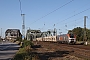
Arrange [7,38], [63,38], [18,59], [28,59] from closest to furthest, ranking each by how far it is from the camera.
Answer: [28,59]
[18,59]
[63,38]
[7,38]

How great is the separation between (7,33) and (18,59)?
101 metres

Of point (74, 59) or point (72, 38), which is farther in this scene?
point (72, 38)

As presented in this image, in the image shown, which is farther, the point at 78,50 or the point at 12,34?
the point at 12,34

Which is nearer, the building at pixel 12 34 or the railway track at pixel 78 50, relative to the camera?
the railway track at pixel 78 50

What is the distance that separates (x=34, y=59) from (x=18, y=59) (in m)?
2.58

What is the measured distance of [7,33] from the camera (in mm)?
118500

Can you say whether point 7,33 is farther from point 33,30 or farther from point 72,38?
point 72,38

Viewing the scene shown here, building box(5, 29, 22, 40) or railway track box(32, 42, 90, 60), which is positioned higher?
building box(5, 29, 22, 40)

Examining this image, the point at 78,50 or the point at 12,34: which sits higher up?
the point at 12,34

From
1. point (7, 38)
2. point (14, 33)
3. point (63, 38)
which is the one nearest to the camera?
point (63, 38)

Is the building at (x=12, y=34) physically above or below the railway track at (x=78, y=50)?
above

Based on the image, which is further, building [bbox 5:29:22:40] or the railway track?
building [bbox 5:29:22:40]

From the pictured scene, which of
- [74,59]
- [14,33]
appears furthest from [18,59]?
[14,33]

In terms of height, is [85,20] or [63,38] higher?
[85,20]
